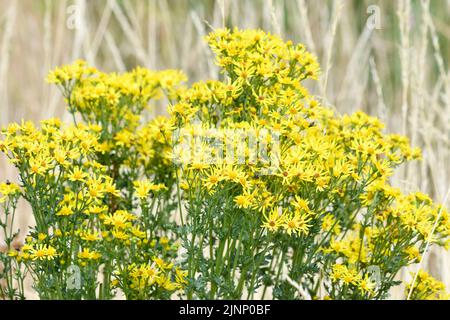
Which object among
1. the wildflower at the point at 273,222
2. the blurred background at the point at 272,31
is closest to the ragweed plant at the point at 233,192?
the wildflower at the point at 273,222

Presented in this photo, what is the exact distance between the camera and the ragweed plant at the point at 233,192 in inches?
65.8

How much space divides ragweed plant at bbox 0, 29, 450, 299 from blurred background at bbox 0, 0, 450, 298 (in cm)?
105

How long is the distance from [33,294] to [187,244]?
1463 millimetres

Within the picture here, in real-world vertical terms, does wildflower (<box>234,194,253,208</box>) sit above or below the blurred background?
below

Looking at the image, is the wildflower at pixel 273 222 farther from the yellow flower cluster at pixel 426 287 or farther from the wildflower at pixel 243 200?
the yellow flower cluster at pixel 426 287

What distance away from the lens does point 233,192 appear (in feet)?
5.43

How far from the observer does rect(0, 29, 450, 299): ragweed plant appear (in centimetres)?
167

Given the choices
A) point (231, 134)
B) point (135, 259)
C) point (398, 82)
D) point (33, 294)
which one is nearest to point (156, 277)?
point (135, 259)

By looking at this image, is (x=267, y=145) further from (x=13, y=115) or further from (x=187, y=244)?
(x=13, y=115)

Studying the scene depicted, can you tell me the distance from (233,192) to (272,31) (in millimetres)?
2587

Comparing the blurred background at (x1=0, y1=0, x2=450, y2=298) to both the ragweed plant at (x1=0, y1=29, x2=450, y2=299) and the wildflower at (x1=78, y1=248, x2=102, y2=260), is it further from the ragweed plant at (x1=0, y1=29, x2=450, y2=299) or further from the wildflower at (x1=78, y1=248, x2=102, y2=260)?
the wildflower at (x1=78, y1=248, x2=102, y2=260)

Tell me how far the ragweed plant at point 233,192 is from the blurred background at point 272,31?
1.05 m

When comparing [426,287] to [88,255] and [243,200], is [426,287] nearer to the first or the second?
[243,200]

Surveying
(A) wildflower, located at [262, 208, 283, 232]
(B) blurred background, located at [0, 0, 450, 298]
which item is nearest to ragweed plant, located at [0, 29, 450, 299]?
(A) wildflower, located at [262, 208, 283, 232]
